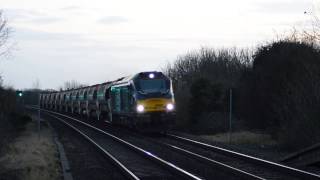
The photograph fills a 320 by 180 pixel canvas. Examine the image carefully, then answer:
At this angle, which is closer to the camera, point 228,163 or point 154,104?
point 228,163

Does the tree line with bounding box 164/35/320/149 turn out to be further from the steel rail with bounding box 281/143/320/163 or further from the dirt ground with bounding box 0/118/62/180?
the dirt ground with bounding box 0/118/62/180

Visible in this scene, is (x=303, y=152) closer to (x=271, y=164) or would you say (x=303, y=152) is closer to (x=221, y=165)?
(x=271, y=164)

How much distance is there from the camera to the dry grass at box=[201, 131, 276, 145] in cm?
2837

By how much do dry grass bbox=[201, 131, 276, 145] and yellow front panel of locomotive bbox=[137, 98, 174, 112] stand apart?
2.86 m

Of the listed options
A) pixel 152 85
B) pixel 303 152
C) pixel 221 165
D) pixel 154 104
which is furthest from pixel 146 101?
pixel 303 152

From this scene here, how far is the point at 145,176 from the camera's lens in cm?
1705

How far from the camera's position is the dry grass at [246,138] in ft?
93.1

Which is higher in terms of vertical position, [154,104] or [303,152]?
[154,104]

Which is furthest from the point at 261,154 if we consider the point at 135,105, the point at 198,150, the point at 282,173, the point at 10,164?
the point at 135,105

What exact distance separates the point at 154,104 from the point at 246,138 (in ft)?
18.9

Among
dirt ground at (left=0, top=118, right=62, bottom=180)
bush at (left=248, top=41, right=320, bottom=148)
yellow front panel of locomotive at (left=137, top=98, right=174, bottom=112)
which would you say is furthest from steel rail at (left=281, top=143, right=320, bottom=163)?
yellow front panel of locomotive at (left=137, top=98, right=174, bottom=112)

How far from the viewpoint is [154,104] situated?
109 feet

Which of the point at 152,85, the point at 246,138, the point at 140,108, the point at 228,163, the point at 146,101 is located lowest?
the point at 228,163

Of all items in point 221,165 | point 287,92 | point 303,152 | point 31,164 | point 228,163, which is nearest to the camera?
point 221,165
